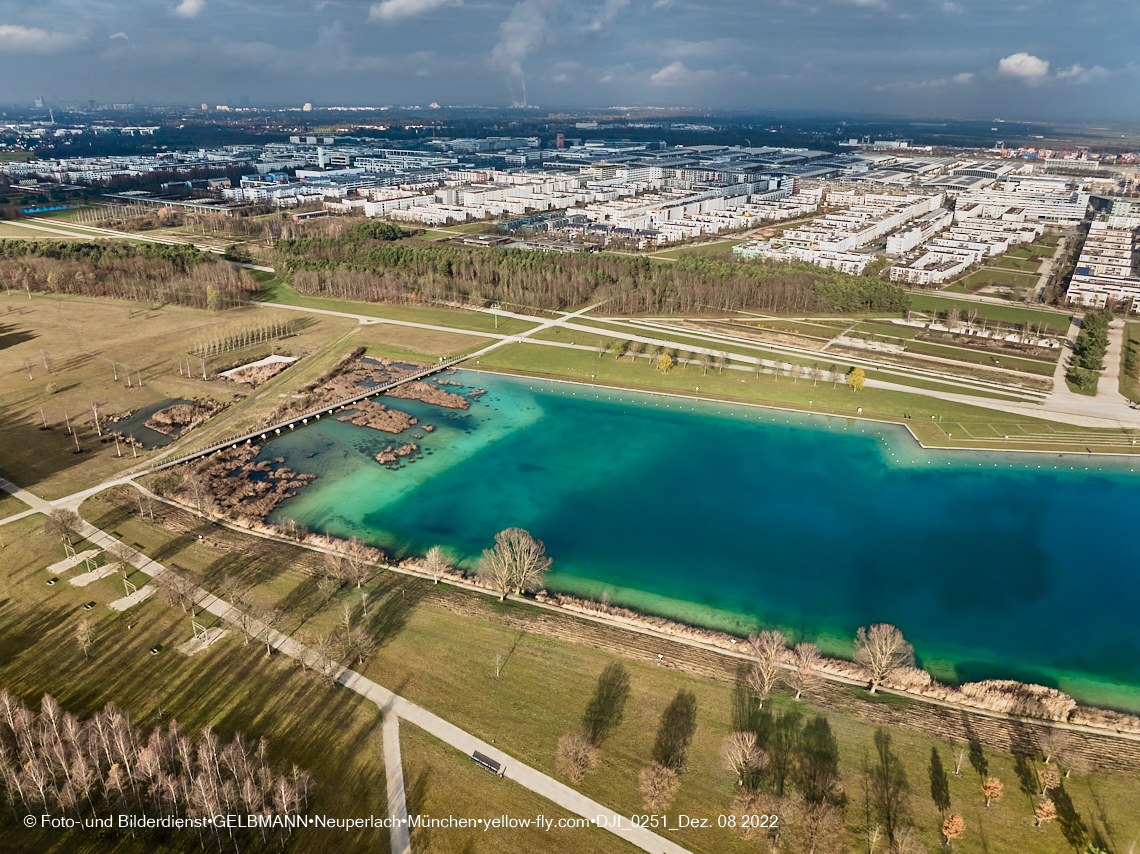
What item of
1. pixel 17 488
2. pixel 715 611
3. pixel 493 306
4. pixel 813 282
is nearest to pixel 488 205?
pixel 493 306

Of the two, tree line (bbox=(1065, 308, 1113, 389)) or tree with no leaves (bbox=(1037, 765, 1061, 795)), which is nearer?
tree with no leaves (bbox=(1037, 765, 1061, 795))

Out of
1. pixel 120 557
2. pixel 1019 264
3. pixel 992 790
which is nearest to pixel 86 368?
pixel 120 557

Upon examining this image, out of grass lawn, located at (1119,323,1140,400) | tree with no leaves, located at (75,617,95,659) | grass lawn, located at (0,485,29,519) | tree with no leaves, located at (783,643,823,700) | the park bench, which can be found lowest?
the park bench

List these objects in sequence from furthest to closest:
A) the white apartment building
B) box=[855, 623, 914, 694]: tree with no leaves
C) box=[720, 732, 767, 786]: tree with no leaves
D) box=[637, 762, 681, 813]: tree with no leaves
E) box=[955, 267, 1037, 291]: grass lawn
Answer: box=[955, 267, 1037, 291]: grass lawn, the white apartment building, box=[855, 623, 914, 694]: tree with no leaves, box=[720, 732, 767, 786]: tree with no leaves, box=[637, 762, 681, 813]: tree with no leaves

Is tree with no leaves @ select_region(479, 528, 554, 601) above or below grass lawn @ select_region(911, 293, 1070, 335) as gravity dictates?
below

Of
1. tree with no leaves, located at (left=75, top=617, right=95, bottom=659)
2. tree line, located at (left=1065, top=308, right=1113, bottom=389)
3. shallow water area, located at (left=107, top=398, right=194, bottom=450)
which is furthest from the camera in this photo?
tree line, located at (left=1065, top=308, right=1113, bottom=389)

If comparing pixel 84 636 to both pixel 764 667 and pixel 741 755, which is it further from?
pixel 764 667

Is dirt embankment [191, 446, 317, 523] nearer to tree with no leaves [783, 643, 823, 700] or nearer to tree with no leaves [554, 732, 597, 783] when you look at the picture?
tree with no leaves [554, 732, 597, 783]

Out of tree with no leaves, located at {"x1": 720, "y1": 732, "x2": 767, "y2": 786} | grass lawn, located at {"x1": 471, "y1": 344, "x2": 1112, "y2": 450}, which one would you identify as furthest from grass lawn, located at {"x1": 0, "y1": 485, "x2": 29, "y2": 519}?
tree with no leaves, located at {"x1": 720, "y1": 732, "x2": 767, "y2": 786}
